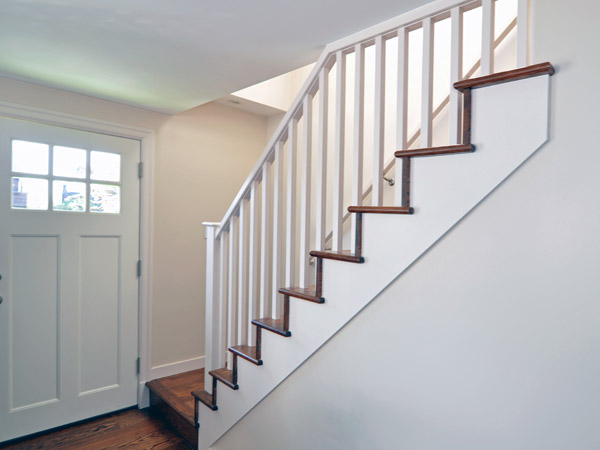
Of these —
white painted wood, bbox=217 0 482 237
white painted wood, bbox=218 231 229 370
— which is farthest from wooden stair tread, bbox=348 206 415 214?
white painted wood, bbox=218 231 229 370

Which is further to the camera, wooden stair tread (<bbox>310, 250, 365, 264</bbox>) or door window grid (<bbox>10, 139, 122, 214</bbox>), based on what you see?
door window grid (<bbox>10, 139, 122, 214</bbox>)

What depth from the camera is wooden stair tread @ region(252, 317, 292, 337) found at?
5.81 ft

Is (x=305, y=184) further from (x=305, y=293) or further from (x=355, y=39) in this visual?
(x=355, y=39)

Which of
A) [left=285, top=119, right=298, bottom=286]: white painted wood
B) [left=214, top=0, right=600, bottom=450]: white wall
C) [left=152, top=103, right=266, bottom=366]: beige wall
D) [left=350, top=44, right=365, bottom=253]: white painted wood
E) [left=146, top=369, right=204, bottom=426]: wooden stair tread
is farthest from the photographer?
[left=152, top=103, right=266, bottom=366]: beige wall

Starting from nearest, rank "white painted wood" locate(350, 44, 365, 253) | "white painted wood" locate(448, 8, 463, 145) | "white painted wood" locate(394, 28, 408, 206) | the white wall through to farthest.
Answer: the white wall
"white painted wood" locate(448, 8, 463, 145)
"white painted wood" locate(394, 28, 408, 206)
"white painted wood" locate(350, 44, 365, 253)

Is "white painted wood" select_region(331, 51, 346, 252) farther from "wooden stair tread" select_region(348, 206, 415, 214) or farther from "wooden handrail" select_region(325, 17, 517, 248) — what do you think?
"wooden handrail" select_region(325, 17, 517, 248)

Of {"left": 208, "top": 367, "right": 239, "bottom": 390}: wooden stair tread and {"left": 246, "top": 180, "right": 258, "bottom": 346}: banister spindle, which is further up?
{"left": 246, "top": 180, "right": 258, "bottom": 346}: banister spindle

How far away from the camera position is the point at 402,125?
1.45 m

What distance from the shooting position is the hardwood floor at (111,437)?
2318 mm

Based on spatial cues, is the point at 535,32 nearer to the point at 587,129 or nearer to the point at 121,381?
the point at 587,129

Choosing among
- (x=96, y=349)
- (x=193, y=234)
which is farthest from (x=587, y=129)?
(x=96, y=349)

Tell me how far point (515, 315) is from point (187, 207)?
2511 mm

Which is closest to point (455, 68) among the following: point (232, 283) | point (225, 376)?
point (232, 283)

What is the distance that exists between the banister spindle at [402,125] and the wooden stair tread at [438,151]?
0.02 metres
